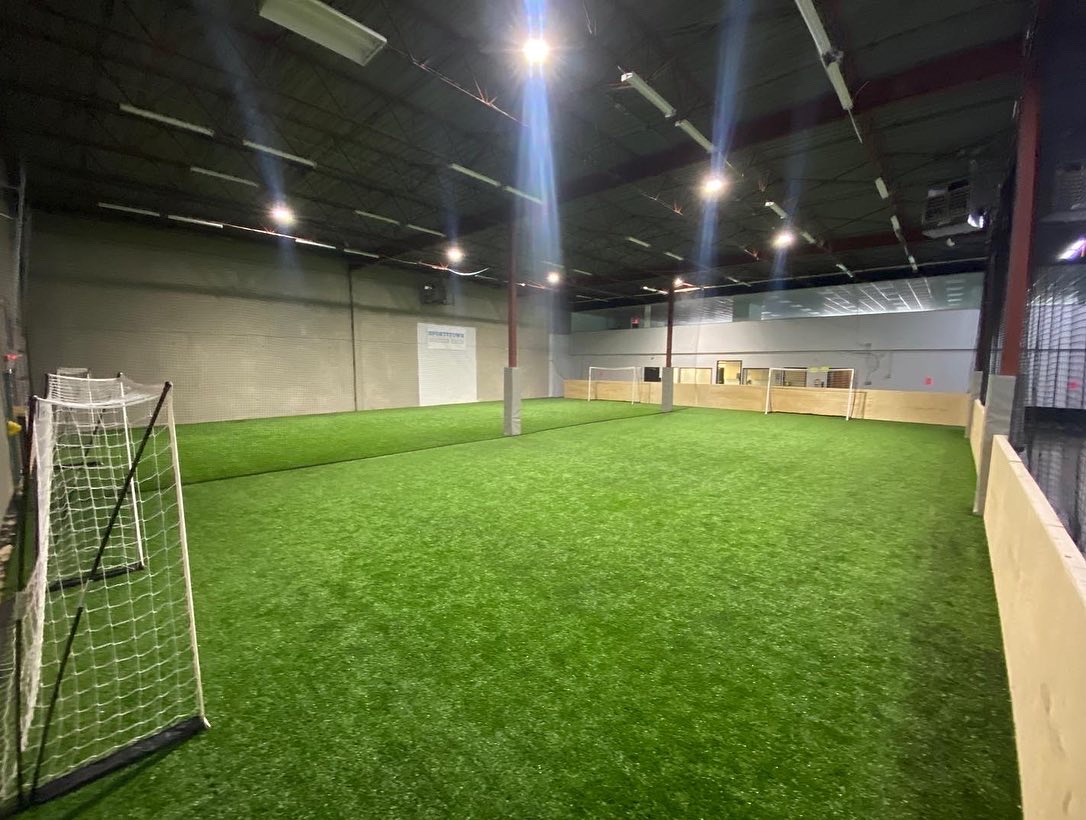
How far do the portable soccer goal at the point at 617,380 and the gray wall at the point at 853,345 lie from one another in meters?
0.88

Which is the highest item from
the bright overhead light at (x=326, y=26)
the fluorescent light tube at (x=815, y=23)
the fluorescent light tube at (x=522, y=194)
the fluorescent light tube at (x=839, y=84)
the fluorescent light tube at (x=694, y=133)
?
the fluorescent light tube at (x=522, y=194)

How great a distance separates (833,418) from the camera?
13.0 metres

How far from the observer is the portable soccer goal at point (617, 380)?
1811cm

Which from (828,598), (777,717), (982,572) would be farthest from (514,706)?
(982,572)

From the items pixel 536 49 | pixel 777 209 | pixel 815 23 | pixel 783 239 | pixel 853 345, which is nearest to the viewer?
pixel 815 23

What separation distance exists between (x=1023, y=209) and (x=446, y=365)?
15.0 meters

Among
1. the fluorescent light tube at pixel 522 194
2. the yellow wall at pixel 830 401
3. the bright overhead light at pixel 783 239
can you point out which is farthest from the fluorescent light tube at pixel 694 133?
the yellow wall at pixel 830 401

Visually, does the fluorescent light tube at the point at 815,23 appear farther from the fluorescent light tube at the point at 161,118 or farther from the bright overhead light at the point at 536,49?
the fluorescent light tube at the point at 161,118

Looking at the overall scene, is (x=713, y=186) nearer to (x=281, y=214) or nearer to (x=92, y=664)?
(x=281, y=214)

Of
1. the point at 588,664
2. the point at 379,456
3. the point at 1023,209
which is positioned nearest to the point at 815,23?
the point at 1023,209

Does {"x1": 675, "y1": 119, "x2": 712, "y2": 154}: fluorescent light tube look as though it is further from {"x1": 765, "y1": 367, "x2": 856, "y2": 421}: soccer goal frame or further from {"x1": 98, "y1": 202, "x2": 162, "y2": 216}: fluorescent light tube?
{"x1": 98, "y1": 202, "x2": 162, "y2": 216}: fluorescent light tube

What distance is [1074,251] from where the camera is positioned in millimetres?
8461

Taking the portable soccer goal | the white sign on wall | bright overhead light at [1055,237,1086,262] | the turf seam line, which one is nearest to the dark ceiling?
bright overhead light at [1055,237,1086,262]

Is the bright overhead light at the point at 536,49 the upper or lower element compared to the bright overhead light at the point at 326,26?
upper
